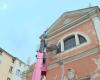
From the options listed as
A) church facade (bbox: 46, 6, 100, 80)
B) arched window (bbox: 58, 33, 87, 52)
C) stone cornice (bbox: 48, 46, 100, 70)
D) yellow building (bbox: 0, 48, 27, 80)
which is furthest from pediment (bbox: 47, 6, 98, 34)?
yellow building (bbox: 0, 48, 27, 80)

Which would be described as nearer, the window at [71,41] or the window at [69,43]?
the window at [71,41]

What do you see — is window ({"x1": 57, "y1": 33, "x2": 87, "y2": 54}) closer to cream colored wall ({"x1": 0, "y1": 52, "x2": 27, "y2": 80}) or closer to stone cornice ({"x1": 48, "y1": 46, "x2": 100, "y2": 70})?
stone cornice ({"x1": 48, "y1": 46, "x2": 100, "y2": 70})

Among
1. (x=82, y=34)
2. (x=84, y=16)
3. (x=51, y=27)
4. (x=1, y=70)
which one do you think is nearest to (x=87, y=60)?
(x=82, y=34)

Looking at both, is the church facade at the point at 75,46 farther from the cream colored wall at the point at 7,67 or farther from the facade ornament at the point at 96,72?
the cream colored wall at the point at 7,67

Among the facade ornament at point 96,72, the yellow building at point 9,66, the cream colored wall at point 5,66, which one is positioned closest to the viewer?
the facade ornament at point 96,72

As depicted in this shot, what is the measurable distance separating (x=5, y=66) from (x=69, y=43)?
23.7 meters

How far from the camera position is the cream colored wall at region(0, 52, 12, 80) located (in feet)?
114

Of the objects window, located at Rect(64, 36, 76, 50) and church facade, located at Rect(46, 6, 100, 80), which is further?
window, located at Rect(64, 36, 76, 50)

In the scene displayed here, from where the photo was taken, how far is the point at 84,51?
12531 mm

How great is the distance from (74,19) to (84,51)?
379cm

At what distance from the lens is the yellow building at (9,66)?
35.3 meters

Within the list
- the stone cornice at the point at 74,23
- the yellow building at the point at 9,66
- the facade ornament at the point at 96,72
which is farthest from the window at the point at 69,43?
the yellow building at the point at 9,66

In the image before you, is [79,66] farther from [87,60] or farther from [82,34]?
[82,34]

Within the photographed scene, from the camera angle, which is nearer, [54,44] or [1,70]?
[54,44]
